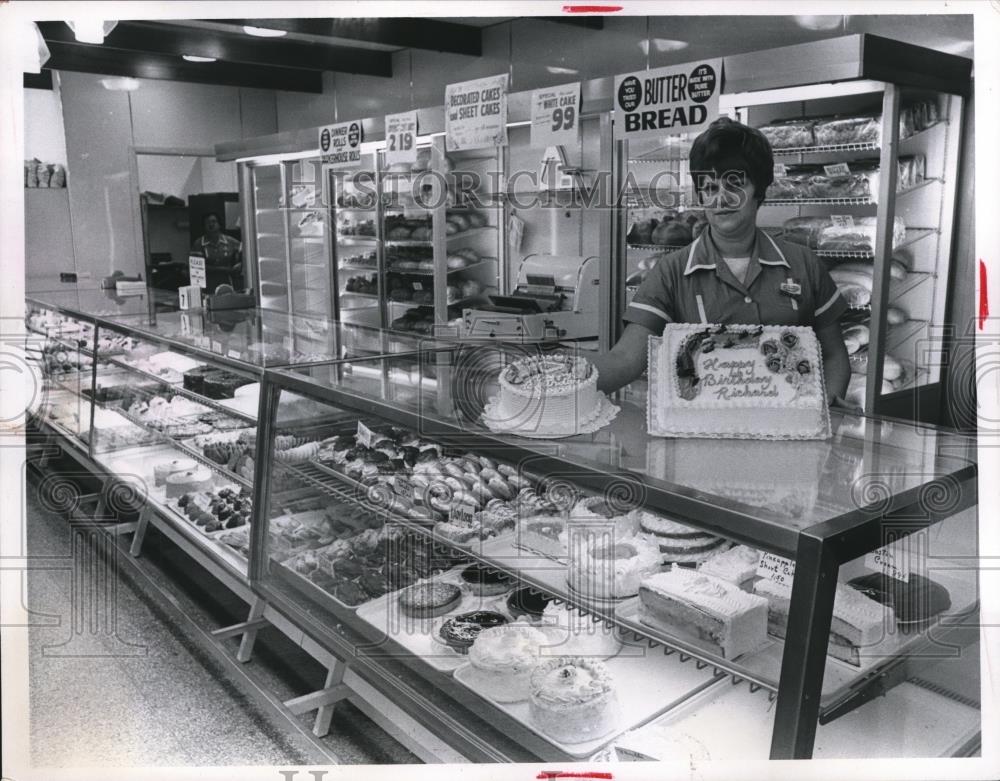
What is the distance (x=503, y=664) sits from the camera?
2119mm

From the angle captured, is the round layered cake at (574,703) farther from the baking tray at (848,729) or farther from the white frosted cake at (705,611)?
the white frosted cake at (705,611)

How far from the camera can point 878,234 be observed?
376cm

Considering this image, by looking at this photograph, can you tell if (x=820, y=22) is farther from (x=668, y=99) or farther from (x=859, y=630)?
(x=859, y=630)

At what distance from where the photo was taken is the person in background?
867 cm

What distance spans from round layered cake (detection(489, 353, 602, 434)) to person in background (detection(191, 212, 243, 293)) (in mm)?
7301

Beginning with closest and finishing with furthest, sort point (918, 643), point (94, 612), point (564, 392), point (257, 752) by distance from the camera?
point (918, 643) < point (564, 392) < point (257, 752) < point (94, 612)

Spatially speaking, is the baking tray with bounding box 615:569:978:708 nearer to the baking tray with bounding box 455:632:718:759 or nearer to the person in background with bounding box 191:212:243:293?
the baking tray with bounding box 455:632:718:759

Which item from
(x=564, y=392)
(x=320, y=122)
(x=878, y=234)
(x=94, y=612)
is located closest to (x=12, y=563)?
(x=564, y=392)

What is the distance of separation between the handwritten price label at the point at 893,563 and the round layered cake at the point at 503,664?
2.82 ft

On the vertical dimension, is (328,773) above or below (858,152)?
below

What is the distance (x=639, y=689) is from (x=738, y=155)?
165cm

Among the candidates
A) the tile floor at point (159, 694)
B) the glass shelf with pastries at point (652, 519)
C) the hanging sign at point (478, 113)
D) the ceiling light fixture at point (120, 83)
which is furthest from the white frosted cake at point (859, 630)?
the ceiling light fixture at point (120, 83)

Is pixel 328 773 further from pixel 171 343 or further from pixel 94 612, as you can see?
pixel 94 612

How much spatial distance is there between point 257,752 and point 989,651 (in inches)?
84.6
